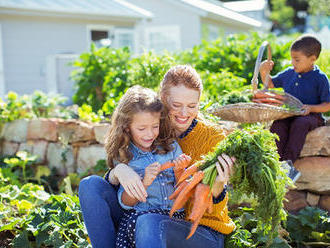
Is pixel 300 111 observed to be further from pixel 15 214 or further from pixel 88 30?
pixel 88 30

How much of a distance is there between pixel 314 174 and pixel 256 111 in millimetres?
813

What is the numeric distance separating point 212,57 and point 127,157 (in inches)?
147

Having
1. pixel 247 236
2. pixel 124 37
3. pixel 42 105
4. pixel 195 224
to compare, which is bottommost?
pixel 247 236

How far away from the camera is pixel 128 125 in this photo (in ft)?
7.95

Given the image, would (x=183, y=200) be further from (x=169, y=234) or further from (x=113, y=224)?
(x=113, y=224)

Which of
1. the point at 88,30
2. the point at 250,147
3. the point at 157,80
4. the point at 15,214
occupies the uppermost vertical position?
the point at 88,30

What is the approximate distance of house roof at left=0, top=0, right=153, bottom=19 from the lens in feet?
30.0

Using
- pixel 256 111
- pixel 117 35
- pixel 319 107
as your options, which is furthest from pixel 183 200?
pixel 117 35

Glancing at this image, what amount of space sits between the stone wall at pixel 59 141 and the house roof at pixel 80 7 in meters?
4.14

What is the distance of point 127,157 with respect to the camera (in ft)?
7.81

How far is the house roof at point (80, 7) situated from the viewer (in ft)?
30.0

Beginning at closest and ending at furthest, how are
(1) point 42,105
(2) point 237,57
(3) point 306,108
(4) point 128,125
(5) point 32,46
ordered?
(4) point 128,125, (3) point 306,108, (2) point 237,57, (1) point 42,105, (5) point 32,46

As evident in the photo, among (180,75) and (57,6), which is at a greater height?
(57,6)

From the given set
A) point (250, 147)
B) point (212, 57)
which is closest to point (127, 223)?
point (250, 147)
